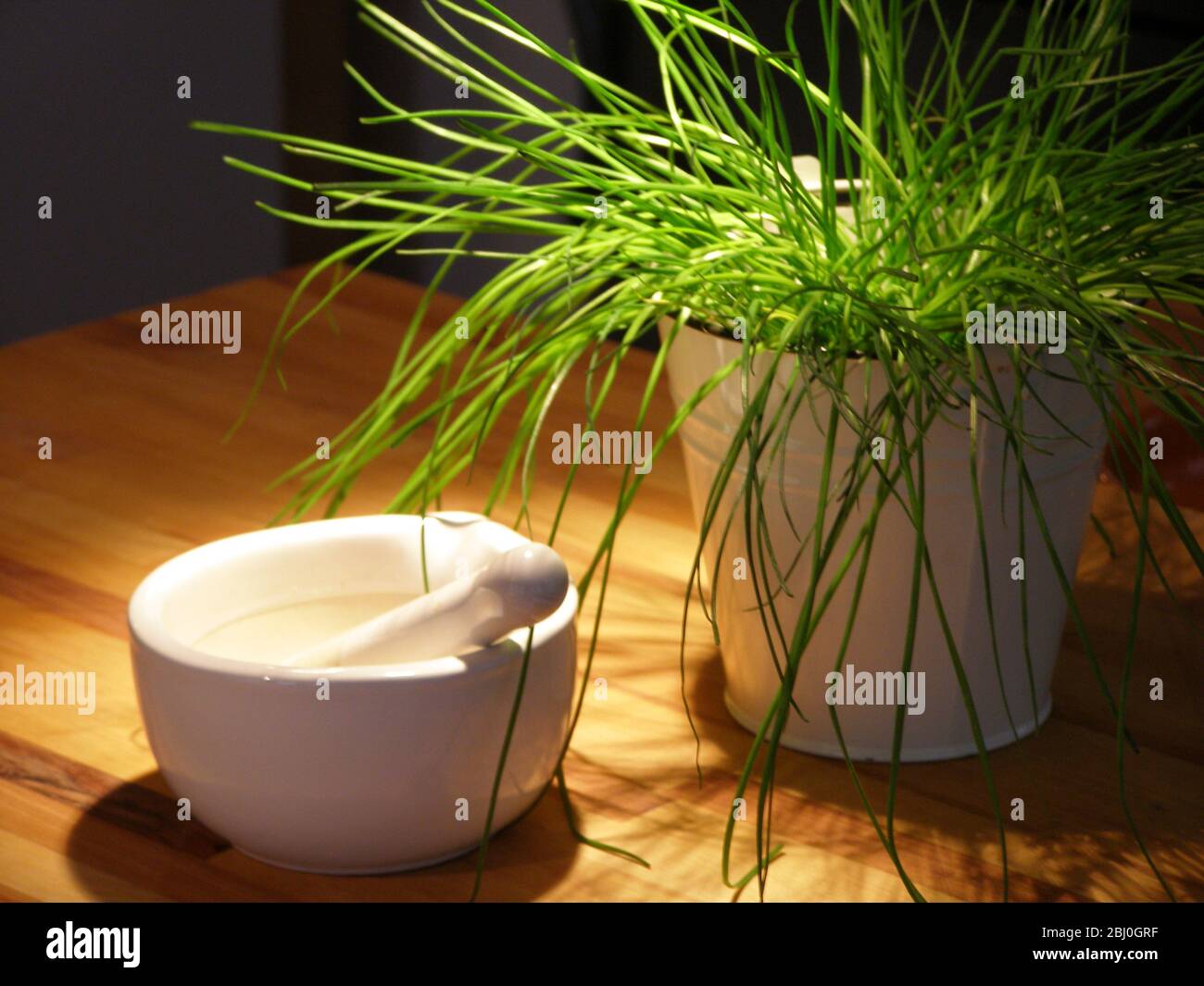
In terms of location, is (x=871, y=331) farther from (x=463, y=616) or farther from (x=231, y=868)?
(x=231, y=868)

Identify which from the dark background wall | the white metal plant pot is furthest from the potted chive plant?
the dark background wall

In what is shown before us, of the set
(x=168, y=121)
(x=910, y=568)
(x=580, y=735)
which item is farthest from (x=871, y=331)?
(x=168, y=121)

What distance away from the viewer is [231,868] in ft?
1.83

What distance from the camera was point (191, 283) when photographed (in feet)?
5.76

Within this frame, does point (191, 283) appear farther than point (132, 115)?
Yes

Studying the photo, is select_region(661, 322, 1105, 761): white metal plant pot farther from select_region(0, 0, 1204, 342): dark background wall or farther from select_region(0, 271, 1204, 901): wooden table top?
select_region(0, 0, 1204, 342): dark background wall

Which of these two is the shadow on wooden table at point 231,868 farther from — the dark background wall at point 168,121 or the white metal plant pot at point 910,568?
the dark background wall at point 168,121

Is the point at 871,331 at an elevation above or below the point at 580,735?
above

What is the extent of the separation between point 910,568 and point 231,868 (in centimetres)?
27

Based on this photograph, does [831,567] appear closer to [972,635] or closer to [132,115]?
[972,635]

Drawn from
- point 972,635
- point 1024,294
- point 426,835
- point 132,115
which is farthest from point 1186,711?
point 132,115

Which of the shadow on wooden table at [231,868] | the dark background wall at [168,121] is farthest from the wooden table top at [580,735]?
the dark background wall at [168,121]

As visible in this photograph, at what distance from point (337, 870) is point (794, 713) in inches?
7.7

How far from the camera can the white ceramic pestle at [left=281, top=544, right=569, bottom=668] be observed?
523 mm
